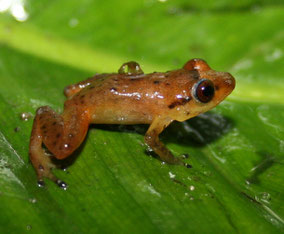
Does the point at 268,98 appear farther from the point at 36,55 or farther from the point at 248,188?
the point at 36,55

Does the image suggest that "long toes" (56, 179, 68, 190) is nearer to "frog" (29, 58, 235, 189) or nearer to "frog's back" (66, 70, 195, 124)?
"frog" (29, 58, 235, 189)

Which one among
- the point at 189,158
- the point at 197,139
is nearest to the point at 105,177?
the point at 189,158

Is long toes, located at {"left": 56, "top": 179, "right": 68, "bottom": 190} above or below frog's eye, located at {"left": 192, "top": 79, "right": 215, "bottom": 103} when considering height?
below

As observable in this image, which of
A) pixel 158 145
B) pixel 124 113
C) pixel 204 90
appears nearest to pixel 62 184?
pixel 158 145

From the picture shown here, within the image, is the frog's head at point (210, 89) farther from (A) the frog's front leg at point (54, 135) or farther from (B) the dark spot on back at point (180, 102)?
(A) the frog's front leg at point (54, 135)

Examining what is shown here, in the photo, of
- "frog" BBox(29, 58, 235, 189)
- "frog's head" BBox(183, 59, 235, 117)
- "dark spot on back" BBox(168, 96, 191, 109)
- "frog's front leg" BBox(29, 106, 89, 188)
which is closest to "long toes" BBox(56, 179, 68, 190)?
"frog's front leg" BBox(29, 106, 89, 188)
